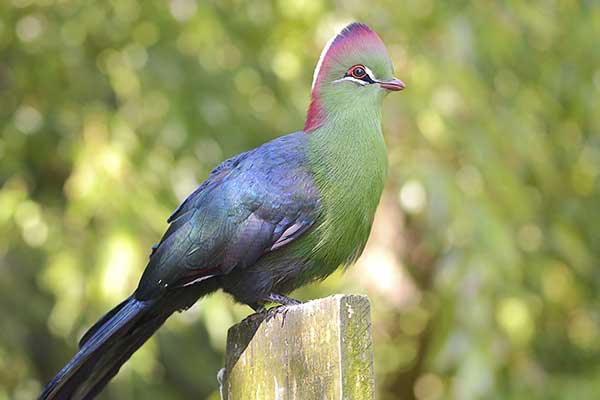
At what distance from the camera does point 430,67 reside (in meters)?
3.85

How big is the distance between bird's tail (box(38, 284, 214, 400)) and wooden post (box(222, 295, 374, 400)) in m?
0.54

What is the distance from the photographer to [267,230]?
2250 mm

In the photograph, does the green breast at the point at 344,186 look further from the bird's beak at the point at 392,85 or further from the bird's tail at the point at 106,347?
the bird's tail at the point at 106,347

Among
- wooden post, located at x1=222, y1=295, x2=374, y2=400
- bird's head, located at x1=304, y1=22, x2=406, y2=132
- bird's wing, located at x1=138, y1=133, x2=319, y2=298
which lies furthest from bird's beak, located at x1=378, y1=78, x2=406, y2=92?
wooden post, located at x1=222, y1=295, x2=374, y2=400

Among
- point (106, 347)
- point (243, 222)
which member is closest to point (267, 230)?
point (243, 222)

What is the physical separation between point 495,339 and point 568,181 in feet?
4.54

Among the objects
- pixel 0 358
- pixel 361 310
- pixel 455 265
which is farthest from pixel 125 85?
pixel 361 310

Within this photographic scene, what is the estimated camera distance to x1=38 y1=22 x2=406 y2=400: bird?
2.24 m

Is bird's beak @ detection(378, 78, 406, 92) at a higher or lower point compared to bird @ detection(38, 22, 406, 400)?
higher

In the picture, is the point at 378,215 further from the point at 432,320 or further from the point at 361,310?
the point at 361,310

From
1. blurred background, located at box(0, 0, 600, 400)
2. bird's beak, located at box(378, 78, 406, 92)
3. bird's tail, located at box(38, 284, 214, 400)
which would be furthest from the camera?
blurred background, located at box(0, 0, 600, 400)

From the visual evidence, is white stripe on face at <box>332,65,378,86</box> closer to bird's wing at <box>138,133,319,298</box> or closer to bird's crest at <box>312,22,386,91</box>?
bird's crest at <box>312,22,386,91</box>

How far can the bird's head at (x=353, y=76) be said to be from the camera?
240cm

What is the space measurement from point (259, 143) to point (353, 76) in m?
1.67
